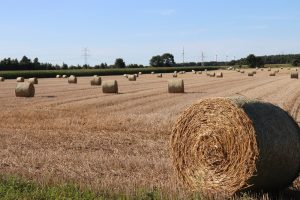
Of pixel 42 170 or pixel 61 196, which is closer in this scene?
pixel 61 196

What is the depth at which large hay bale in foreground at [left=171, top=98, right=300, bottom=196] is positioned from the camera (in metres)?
7.38

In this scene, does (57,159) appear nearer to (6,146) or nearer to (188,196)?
(6,146)

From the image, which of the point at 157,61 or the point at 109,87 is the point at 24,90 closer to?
the point at 109,87

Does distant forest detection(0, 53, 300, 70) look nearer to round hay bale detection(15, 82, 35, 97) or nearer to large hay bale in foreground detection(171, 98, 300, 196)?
round hay bale detection(15, 82, 35, 97)

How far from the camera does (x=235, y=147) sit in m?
7.78

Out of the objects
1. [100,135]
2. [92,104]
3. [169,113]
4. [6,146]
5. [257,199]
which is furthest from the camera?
[92,104]

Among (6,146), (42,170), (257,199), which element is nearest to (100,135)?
(6,146)

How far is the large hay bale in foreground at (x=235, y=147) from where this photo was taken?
24.2ft

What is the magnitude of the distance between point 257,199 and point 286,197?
68 cm

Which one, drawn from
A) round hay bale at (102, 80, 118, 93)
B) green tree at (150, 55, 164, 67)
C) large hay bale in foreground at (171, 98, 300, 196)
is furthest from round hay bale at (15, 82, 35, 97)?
green tree at (150, 55, 164, 67)

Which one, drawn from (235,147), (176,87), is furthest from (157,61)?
(235,147)

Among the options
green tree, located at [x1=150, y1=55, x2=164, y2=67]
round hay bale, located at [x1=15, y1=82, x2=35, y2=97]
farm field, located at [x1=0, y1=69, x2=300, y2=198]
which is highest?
round hay bale, located at [x1=15, y1=82, x2=35, y2=97]

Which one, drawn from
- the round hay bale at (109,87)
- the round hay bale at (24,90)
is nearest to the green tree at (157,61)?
the round hay bale at (109,87)

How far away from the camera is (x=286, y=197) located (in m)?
7.68
